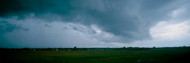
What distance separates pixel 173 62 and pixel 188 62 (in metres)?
2.98

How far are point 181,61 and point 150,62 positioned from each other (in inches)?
308

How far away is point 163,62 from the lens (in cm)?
2714

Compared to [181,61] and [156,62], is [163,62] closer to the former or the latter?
[156,62]

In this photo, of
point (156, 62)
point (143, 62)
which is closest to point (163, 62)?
point (156, 62)

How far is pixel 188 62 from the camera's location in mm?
26781

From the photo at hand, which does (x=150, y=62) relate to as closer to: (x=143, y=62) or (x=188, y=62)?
(x=143, y=62)

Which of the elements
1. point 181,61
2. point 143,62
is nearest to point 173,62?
point 181,61

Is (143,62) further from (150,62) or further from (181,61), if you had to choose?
(181,61)

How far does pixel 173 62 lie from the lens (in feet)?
90.6

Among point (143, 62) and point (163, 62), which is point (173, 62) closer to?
point (163, 62)

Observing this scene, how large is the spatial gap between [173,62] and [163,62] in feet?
8.72

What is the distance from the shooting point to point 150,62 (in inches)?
1069

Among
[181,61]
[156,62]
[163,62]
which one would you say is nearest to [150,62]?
[156,62]

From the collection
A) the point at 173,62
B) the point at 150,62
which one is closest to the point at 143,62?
the point at 150,62
